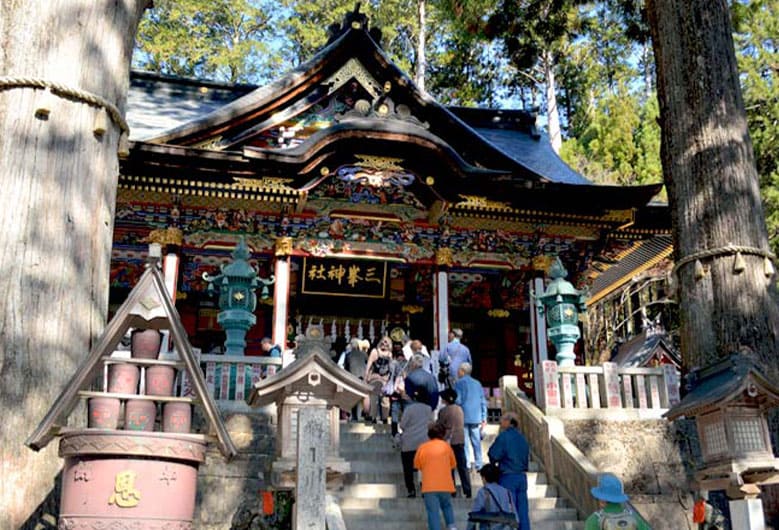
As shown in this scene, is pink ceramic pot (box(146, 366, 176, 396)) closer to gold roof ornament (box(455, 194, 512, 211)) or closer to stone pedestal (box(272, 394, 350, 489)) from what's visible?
stone pedestal (box(272, 394, 350, 489))

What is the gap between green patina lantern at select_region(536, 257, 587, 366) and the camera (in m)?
10.7

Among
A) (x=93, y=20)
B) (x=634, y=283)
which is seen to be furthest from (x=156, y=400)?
(x=634, y=283)

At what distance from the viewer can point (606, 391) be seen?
396 inches

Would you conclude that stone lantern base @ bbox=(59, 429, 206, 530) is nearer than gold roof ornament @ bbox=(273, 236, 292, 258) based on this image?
Yes

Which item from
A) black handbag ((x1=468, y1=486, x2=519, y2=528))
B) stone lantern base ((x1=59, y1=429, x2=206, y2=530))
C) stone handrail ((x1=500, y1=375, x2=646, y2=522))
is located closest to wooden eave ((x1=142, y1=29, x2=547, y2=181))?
stone handrail ((x1=500, y1=375, x2=646, y2=522))

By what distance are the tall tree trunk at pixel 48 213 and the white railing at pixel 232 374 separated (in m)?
4.93

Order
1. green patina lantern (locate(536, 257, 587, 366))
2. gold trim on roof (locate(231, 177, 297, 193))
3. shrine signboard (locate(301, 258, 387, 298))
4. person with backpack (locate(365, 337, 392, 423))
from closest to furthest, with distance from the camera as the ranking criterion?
person with backpack (locate(365, 337, 392, 423)) < green patina lantern (locate(536, 257, 587, 366)) < gold trim on roof (locate(231, 177, 297, 193)) < shrine signboard (locate(301, 258, 387, 298))

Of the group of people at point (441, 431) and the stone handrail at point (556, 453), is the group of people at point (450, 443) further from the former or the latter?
the stone handrail at point (556, 453)

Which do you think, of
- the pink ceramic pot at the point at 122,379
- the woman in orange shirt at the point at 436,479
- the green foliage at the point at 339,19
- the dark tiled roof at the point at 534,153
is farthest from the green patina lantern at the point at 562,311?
the green foliage at the point at 339,19

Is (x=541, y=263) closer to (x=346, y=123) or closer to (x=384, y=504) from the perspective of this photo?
(x=346, y=123)

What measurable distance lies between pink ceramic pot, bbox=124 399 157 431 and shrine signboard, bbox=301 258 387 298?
10.3m

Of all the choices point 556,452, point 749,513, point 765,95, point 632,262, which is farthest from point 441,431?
point 765,95

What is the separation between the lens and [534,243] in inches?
579

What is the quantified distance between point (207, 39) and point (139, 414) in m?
25.5
